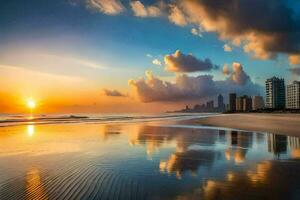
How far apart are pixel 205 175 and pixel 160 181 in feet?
7.51

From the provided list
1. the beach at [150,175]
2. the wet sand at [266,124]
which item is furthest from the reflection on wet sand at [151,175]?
the wet sand at [266,124]

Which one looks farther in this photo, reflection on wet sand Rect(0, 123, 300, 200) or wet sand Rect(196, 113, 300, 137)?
wet sand Rect(196, 113, 300, 137)

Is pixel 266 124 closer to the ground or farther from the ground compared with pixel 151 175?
farther from the ground

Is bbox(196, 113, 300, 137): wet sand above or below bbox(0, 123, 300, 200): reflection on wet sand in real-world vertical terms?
above

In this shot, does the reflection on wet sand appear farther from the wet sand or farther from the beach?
the wet sand

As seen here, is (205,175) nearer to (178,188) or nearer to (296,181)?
(178,188)

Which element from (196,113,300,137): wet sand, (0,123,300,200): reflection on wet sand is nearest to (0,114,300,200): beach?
(0,123,300,200): reflection on wet sand

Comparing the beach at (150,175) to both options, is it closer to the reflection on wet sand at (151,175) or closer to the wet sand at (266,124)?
the reflection on wet sand at (151,175)

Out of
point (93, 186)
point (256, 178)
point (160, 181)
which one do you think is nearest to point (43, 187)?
point (93, 186)

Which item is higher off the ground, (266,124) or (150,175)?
(266,124)

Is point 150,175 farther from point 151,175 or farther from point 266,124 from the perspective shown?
point 266,124

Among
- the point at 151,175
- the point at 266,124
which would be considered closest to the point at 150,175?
the point at 151,175

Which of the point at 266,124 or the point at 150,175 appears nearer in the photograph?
the point at 150,175

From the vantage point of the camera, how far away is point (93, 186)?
10281mm
